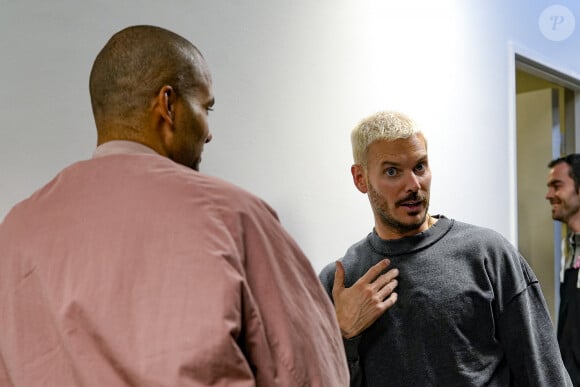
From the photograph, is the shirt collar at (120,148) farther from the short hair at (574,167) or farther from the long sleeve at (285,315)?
the short hair at (574,167)

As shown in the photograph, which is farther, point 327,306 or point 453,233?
point 453,233

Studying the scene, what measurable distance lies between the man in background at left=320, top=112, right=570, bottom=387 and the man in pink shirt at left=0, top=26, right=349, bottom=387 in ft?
2.28

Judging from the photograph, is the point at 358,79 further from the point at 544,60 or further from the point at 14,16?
the point at 544,60

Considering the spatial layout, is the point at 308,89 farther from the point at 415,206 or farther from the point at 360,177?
the point at 415,206

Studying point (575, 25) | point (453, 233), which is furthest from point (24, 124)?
point (575, 25)

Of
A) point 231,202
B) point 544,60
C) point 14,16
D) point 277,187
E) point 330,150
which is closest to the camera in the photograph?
point 231,202

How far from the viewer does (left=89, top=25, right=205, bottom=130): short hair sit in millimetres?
985

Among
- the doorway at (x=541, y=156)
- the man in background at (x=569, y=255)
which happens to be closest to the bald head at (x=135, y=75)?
the man in background at (x=569, y=255)

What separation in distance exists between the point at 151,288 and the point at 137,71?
298 millimetres

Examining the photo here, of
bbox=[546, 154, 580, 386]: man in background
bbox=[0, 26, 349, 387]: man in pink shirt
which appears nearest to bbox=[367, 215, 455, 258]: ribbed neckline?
bbox=[0, 26, 349, 387]: man in pink shirt

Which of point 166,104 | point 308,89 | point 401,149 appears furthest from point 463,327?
point 166,104

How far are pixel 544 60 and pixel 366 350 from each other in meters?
1.93

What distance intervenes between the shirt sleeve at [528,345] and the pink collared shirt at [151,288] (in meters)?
0.76

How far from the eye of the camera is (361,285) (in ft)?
5.51
